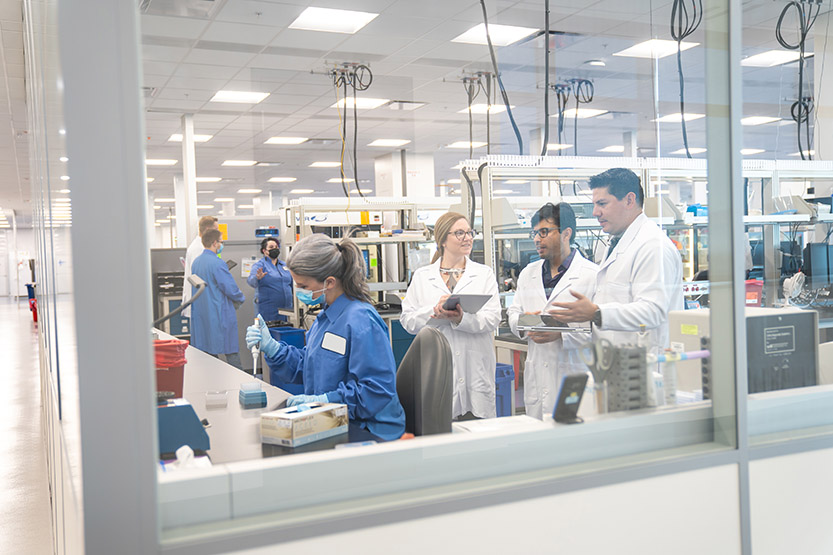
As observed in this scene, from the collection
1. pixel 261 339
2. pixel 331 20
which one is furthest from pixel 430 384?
pixel 331 20

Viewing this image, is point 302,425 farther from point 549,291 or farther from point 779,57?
point 779,57

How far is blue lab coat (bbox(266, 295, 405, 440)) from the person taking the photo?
82.0 inches

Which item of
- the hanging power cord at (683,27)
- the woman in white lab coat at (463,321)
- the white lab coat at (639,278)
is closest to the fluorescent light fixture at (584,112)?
the hanging power cord at (683,27)

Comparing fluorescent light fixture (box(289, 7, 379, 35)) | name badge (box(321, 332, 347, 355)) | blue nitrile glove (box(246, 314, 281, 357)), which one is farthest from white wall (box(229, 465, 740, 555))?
fluorescent light fixture (box(289, 7, 379, 35))

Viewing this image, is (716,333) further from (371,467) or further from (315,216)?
(315,216)

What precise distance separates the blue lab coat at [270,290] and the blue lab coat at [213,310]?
0.84 meters

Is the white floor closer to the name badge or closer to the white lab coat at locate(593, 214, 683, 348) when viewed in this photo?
the name badge

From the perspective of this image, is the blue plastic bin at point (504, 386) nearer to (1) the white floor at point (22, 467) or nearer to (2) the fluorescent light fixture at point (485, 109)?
(1) the white floor at point (22, 467)

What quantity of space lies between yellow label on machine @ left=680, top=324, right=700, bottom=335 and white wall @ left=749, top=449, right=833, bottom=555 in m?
0.31

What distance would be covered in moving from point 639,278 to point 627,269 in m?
0.08

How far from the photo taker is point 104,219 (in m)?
0.95

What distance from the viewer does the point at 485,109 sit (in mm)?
7793

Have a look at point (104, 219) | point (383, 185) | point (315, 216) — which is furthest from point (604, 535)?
point (383, 185)

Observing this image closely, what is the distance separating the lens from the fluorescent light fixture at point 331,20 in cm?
481
